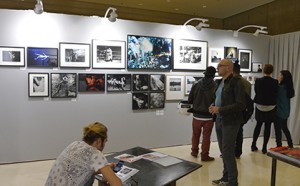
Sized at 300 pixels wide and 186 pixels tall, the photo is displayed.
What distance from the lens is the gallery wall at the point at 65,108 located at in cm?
447

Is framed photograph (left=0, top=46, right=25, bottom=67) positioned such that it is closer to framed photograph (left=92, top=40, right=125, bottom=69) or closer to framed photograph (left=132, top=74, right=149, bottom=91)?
framed photograph (left=92, top=40, right=125, bottom=69)

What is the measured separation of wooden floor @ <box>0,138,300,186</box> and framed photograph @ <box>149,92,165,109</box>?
1.04m

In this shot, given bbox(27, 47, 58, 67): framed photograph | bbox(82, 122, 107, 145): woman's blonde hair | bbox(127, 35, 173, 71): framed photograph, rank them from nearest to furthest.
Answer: bbox(82, 122, 107, 145): woman's blonde hair → bbox(27, 47, 58, 67): framed photograph → bbox(127, 35, 173, 71): framed photograph

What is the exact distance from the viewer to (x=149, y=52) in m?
5.39

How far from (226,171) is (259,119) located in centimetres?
207

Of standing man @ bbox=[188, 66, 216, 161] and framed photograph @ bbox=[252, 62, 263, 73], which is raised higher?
framed photograph @ bbox=[252, 62, 263, 73]

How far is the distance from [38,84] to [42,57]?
1.45 ft

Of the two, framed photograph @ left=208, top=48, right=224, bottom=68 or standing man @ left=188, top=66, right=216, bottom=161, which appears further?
framed photograph @ left=208, top=48, right=224, bottom=68

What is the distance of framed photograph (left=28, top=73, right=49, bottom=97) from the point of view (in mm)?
A: 4555

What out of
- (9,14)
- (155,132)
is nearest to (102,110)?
(155,132)

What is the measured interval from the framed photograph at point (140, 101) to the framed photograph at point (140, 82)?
0.11m

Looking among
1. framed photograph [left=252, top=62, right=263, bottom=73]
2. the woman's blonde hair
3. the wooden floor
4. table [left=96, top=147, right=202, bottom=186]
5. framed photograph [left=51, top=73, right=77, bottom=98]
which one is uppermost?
framed photograph [left=252, top=62, right=263, bottom=73]

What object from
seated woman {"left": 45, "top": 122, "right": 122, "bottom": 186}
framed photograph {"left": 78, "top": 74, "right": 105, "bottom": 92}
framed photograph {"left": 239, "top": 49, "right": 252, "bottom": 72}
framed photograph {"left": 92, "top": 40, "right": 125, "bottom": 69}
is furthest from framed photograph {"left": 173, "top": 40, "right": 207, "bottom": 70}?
seated woman {"left": 45, "top": 122, "right": 122, "bottom": 186}

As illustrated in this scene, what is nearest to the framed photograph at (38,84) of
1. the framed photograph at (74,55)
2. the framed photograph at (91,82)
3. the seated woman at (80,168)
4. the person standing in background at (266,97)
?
the framed photograph at (74,55)
